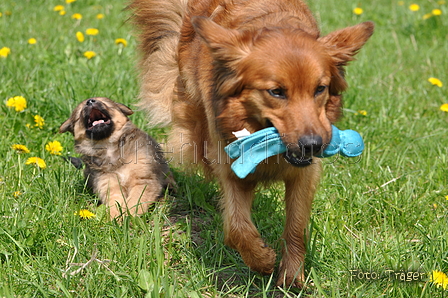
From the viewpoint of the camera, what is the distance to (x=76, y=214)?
3430 millimetres

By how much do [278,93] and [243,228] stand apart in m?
0.81

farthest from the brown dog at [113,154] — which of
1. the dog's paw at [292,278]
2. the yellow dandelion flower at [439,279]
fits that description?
the yellow dandelion flower at [439,279]

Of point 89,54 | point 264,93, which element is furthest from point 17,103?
point 264,93

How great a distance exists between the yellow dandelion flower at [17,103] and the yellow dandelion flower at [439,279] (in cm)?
336

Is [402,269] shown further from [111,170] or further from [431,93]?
[431,93]

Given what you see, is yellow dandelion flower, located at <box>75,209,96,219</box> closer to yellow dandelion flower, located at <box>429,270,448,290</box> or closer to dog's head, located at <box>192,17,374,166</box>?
dog's head, located at <box>192,17,374,166</box>

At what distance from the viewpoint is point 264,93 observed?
284cm

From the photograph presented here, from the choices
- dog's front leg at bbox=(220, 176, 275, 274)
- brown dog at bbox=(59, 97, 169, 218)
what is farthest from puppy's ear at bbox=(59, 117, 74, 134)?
dog's front leg at bbox=(220, 176, 275, 274)

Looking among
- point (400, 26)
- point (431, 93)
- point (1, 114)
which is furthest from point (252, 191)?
point (400, 26)

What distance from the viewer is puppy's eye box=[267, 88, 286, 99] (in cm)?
281

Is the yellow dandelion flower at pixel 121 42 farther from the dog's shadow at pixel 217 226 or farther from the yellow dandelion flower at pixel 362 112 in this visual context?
Result: the yellow dandelion flower at pixel 362 112

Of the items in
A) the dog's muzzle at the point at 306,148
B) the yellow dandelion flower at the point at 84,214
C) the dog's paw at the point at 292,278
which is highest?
the dog's muzzle at the point at 306,148

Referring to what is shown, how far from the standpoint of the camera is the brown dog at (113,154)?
13.2 ft

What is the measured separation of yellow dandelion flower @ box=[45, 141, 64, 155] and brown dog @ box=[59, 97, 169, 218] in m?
0.19
